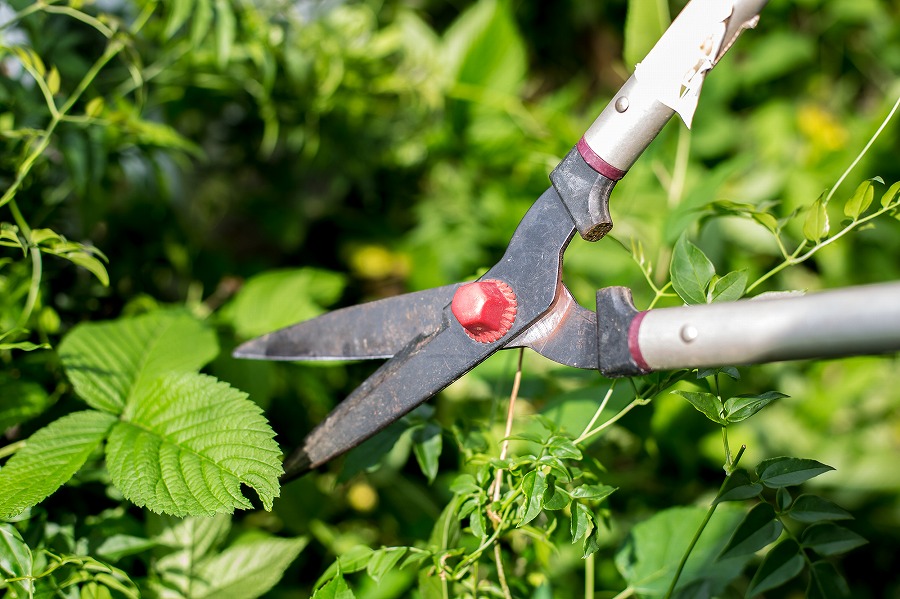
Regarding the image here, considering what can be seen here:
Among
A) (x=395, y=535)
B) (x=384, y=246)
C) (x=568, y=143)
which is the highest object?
(x=568, y=143)

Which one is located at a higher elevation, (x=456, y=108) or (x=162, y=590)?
(x=456, y=108)

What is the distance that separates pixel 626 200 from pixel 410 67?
45cm

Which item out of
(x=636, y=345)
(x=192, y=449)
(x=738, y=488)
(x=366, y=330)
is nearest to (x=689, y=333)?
(x=636, y=345)

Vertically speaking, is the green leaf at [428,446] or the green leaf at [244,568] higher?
the green leaf at [428,446]

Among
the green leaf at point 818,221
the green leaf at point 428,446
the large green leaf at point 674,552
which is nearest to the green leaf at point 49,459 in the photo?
the green leaf at point 428,446

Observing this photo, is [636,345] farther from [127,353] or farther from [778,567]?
[127,353]

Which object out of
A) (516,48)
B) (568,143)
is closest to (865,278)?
(568,143)

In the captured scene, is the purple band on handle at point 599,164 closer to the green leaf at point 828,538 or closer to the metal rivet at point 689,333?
the metal rivet at point 689,333

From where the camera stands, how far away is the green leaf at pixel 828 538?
1.74ft

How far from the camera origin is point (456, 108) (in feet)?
4.23

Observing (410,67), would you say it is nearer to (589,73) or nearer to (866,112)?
(589,73)

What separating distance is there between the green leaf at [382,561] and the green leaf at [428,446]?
0.28 ft

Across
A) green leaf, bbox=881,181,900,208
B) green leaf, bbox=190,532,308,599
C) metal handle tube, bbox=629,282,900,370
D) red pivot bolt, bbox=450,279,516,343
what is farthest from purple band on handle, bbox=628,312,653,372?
green leaf, bbox=190,532,308,599

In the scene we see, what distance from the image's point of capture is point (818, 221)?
55cm
